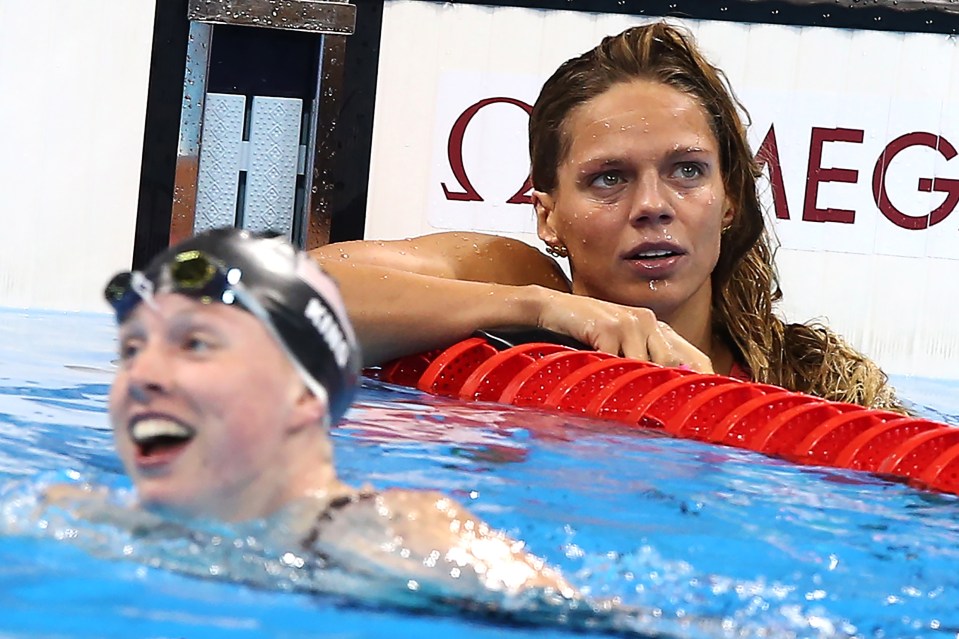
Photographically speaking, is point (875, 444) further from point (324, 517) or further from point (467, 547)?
point (324, 517)

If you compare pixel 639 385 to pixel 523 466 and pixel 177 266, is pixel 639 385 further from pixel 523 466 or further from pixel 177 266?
pixel 177 266

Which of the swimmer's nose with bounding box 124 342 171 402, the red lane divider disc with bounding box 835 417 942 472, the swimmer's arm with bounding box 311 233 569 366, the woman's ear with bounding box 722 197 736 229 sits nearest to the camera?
the swimmer's nose with bounding box 124 342 171 402

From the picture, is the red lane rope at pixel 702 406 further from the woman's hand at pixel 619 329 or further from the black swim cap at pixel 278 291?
the black swim cap at pixel 278 291

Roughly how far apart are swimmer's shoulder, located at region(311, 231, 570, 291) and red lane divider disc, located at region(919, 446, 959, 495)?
130cm

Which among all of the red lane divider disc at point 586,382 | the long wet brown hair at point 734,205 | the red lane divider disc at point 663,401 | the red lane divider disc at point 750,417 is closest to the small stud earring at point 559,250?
the long wet brown hair at point 734,205

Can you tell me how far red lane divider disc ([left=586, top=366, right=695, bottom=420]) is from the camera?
267cm

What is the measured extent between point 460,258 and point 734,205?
68 cm

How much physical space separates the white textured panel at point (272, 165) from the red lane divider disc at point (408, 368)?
83.9 inches

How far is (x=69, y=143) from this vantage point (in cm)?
501

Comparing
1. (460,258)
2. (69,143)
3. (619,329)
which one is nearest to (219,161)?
(69,143)

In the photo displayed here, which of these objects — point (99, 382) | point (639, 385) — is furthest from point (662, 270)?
point (99, 382)

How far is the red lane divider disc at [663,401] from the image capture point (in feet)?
8.56

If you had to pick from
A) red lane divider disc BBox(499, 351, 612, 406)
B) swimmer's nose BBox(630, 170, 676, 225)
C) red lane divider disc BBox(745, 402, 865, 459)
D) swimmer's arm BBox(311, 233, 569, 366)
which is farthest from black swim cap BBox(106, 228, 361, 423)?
swimmer's nose BBox(630, 170, 676, 225)

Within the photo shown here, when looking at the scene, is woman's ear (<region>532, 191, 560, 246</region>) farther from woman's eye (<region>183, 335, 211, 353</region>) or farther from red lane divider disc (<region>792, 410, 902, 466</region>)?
woman's eye (<region>183, 335, 211, 353</region>)
